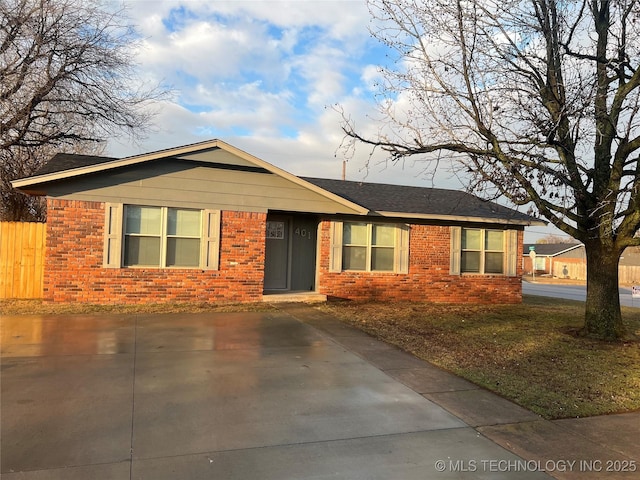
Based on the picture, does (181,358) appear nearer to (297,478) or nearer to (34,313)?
(297,478)

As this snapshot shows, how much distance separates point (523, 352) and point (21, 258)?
11.8 meters

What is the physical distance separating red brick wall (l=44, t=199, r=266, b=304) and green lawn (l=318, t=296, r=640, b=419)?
2.39m

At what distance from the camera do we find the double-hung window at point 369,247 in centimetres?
1357

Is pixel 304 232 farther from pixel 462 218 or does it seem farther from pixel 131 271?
pixel 131 271

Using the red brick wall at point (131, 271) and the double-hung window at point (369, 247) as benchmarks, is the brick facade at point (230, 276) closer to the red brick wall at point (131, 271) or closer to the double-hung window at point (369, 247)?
the red brick wall at point (131, 271)

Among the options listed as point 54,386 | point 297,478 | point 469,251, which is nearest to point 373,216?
point 469,251

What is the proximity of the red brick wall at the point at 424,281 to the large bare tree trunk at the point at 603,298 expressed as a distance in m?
5.25

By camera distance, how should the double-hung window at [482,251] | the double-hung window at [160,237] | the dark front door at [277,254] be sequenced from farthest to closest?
the double-hung window at [482,251], the dark front door at [277,254], the double-hung window at [160,237]

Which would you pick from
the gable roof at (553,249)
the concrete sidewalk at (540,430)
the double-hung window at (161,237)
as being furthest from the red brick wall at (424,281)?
the gable roof at (553,249)

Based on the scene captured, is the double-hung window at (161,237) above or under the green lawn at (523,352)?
above

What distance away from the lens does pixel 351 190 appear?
15.5m

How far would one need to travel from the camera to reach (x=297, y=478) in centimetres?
347

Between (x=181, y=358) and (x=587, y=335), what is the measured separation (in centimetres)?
764

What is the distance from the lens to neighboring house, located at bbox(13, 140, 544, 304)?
11.0 m
